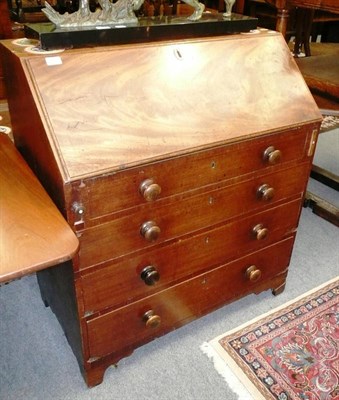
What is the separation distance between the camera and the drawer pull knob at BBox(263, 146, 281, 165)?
54.2 inches

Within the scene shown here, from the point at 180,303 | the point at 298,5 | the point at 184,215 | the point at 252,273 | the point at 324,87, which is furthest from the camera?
the point at 324,87

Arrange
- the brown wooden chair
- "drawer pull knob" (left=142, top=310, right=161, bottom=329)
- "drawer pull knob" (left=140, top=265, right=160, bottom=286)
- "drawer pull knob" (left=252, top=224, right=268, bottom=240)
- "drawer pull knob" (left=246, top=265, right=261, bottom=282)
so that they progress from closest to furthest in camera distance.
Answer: "drawer pull knob" (left=140, top=265, right=160, bottom=286) → "drawer pull knob" (left=142, top=310, right=161, bottom=329) → "drawer pull knob" (left=252, top=224, right=268, bottom=240) → "drawer pull knob" (left=246, top=265, right=261, bottom=282) → the brown wooden chair

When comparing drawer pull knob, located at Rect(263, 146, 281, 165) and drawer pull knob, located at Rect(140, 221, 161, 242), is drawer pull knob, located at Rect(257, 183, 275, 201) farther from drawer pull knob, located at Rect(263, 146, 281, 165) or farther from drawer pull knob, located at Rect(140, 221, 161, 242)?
drawer pull knob, located at Rect(140, 221, 161, 242)

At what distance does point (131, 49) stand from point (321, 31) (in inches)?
222

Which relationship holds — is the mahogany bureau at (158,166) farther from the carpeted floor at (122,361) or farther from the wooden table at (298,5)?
the wooden table at (298,5)

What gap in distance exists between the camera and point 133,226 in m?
1.23

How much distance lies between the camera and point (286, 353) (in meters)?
1.65

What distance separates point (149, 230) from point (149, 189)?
147mm

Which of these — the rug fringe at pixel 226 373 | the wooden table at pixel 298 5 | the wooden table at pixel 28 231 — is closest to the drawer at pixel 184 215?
the wooden table at pixel 28 231

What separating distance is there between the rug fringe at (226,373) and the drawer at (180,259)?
0.37 meters

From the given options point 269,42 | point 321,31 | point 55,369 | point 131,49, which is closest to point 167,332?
point 55,369

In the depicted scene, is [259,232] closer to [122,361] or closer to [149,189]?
[149,189]

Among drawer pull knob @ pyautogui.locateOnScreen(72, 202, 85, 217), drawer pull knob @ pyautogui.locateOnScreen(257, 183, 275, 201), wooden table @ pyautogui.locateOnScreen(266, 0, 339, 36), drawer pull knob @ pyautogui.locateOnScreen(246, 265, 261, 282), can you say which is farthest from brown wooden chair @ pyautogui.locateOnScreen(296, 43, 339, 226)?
drawer pull knob @ pyautogui.locateOnScreen(72, 202, 85, 217)

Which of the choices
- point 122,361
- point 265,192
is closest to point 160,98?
point 265,192
